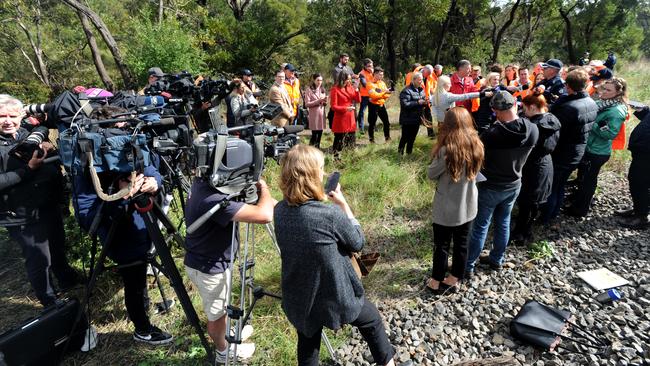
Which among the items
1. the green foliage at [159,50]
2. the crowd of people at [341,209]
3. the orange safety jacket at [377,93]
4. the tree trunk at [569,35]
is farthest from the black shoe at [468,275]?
the tree trunk at [569,35]

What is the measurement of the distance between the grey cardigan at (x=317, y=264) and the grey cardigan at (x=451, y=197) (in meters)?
1.37

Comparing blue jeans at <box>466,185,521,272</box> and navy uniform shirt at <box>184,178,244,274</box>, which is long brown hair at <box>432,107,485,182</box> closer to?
blue jeans at <box>466,185,521,272</box>

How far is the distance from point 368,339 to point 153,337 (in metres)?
1.85

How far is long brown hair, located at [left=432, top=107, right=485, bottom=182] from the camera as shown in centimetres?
285

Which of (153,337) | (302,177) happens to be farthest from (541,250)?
(153,337)

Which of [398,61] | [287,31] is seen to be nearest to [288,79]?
[287,31]

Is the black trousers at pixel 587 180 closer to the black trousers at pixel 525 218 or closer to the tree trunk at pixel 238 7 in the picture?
the black trousers at pixel 525 218

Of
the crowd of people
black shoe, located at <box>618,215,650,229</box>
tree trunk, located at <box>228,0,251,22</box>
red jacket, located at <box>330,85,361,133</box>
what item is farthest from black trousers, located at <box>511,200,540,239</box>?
tree trunk, located at <box>228,0,251,22</box>

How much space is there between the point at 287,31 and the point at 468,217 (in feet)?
52.4

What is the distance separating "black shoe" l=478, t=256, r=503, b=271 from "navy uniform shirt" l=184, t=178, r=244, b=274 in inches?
110

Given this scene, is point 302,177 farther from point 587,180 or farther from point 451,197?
point 587,180

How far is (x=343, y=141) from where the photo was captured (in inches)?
273

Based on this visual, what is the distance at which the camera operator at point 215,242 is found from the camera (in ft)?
6.63

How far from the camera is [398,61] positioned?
69.5 feet
